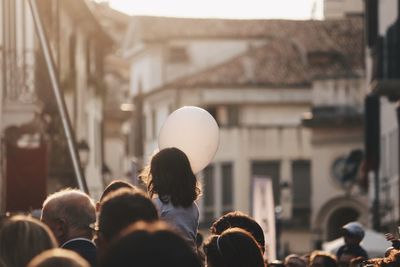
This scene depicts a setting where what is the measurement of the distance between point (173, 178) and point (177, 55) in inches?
A: 2811

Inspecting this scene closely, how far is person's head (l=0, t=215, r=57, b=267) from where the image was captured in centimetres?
→ 764

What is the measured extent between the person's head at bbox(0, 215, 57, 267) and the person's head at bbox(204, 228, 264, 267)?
916mm

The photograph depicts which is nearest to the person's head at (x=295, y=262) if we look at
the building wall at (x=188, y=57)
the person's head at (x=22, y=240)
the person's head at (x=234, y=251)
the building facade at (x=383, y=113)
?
the person's head at (x=234, y=251)

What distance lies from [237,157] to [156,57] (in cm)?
978

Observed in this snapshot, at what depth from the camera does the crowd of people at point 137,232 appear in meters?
5.42

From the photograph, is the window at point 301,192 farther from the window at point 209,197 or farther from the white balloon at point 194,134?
the white balloon at point 194,134

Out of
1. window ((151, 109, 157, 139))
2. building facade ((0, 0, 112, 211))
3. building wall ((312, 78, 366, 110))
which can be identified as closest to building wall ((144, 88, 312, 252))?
window ((151, 109, 157, 139))

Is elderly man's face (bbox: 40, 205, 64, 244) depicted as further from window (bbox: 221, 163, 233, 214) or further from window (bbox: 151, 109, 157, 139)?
window (bbox: 151, 109, 157, 139)

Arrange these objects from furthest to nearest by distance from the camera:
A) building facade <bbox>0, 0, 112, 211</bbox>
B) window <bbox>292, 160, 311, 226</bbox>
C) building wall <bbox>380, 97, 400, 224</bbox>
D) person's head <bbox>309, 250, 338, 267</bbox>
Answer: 1. window <bbox>292, 160, 311, 226</bbox>
2. building wall <bbox>380, 97, 400, 224</bbox>
3. building facade <bbox>0, 0, 112, 211</bbox>
4. person's head <bbox>309, 250, 338, 267</bbox>

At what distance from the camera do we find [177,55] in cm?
8106

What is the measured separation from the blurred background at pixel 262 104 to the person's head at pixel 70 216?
27846mm

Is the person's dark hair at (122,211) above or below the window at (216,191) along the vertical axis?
above

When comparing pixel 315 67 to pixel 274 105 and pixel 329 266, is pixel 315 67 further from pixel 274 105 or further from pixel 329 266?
pixel 329 266

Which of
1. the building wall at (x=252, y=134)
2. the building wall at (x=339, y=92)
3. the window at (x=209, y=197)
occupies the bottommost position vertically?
the window at (x=209, y=197)
